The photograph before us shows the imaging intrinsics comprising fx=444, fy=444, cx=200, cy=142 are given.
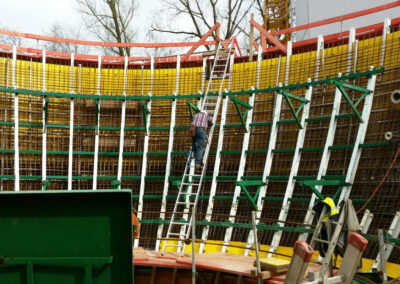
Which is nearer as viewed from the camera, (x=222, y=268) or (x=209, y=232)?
(x=222, y=268)

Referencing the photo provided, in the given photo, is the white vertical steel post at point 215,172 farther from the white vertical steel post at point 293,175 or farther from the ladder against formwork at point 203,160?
the white vertical steel post at point 293,175

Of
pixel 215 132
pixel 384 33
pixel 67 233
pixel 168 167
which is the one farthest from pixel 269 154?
pixel 67 233

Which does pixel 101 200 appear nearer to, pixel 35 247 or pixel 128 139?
pixel 35 247

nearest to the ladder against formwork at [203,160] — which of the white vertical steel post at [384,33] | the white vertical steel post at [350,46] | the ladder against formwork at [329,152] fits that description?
the ladder against formwork at [329,152]

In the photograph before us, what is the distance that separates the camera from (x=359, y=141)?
10.8 m

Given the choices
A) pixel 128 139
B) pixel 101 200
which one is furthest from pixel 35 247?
pixel 128 139

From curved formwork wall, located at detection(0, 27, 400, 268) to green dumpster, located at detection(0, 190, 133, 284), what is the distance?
22.9 feet

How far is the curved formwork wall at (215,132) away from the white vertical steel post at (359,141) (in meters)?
0.11

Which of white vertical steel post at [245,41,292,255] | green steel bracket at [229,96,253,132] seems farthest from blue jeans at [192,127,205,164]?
white vertical steel post at [245,41,292,255]

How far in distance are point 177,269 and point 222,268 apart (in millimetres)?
1024

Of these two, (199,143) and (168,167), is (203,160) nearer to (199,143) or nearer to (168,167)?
(199,143)

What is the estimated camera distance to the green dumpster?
460 cm

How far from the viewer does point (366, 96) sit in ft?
35.9

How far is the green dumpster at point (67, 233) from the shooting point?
15.1 feet
